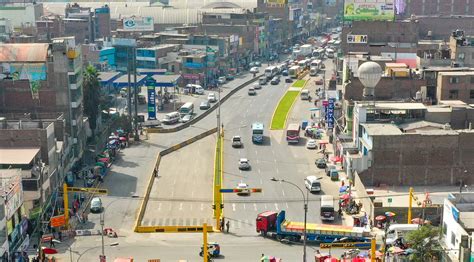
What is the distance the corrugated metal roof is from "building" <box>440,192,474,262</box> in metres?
41.7

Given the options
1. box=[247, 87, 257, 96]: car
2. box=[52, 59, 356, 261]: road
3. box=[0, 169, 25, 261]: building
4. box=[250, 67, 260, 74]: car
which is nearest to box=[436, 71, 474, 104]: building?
box=[52, 59, 356, 261]: road

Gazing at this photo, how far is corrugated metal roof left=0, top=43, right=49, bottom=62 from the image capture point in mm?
71125

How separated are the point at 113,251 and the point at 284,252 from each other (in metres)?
11.7

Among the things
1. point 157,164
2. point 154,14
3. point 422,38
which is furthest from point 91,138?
point 154,14

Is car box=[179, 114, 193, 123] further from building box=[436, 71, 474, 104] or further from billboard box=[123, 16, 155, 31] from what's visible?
billboard box=[123, 16, 155, 31]

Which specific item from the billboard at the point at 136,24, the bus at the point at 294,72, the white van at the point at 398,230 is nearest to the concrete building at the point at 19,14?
the billboard at the point at 136,24

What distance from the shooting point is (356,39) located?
376 ft

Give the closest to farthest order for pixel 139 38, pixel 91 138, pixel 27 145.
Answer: pixel 27 145
pixel 91 138
pixel 139 38

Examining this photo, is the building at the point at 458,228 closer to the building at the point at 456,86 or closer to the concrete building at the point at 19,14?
the building at the point at 456,86

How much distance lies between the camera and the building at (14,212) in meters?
48.2

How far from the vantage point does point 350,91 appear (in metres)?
82.2

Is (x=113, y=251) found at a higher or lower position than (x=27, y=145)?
lower

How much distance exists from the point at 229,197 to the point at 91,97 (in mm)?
26344

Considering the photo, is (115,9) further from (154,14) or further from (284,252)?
(284,252)
